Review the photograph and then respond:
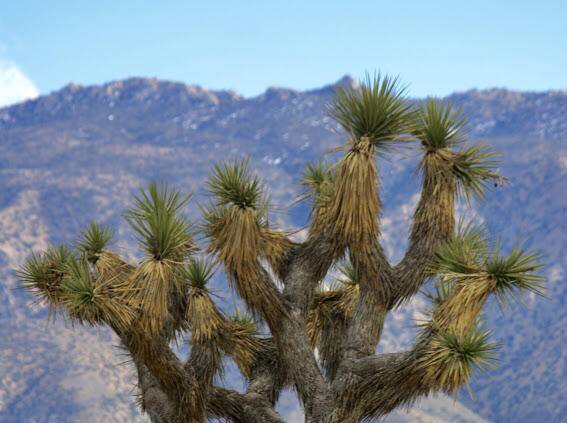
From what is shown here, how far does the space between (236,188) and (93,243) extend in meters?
1.68

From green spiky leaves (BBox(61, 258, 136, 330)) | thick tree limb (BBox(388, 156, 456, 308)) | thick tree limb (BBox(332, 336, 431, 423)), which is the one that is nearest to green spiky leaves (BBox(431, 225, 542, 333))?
thick tree limb (BBox(332, 336, 431, 423))

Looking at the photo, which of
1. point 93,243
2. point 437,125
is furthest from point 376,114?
point 93,243

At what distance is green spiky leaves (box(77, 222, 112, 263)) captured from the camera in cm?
1080

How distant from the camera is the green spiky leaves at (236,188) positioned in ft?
33.7

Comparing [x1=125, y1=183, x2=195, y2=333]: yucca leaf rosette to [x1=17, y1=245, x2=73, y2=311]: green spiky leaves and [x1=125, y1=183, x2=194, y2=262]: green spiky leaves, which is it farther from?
[x1=17, y1=245, x2=73, y2=311]: green spiky leaves

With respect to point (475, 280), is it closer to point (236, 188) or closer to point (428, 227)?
point (428, 227)

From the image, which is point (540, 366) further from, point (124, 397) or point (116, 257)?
point (116, 257)

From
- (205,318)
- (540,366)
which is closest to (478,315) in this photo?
(205,318)

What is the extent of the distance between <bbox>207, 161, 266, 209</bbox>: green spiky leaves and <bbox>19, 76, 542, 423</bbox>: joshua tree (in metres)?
0.02

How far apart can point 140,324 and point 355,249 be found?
2373 mm

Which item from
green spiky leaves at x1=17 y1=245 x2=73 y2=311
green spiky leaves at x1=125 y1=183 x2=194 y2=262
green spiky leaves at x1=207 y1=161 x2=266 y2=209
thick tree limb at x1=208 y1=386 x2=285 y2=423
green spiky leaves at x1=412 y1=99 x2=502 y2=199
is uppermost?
green spiky leaves at x1=412 y1=99 x2=502 y2=199

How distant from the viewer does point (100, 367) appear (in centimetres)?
18062

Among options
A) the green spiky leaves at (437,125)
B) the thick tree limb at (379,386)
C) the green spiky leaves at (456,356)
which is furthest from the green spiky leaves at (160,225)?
the green spiky leaves at (437,125)

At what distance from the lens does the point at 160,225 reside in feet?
31.7
